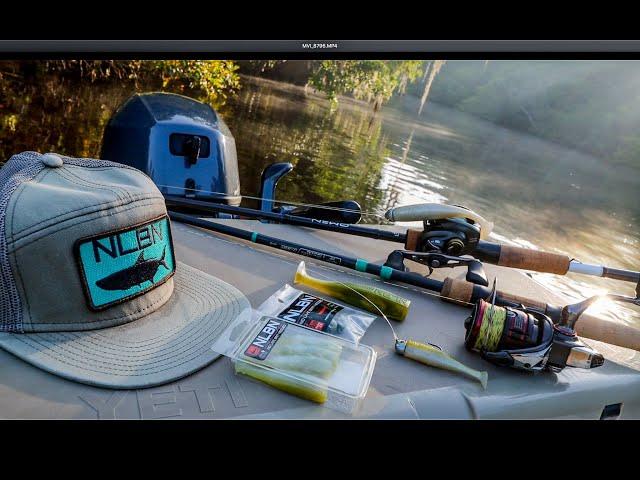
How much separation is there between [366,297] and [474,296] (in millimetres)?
644

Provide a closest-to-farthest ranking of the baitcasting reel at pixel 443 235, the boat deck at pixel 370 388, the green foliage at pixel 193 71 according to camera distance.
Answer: the boat deck at pixel 370 388, the baitcasting reel at pixel 443 235, the green foliage at pixel 193 71

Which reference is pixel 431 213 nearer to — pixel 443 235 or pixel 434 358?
pixel 443 235

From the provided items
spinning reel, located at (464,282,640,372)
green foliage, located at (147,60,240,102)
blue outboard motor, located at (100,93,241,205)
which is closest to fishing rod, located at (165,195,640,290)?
spinning reel, located at (464,282,640,372)

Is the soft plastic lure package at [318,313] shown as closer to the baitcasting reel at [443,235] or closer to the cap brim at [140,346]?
the cap brim at [140,346]

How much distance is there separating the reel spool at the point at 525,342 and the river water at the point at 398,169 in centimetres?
367

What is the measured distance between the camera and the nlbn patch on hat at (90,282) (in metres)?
1.34

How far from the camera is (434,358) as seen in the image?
5.76ft

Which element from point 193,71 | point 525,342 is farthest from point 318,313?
point 193,71

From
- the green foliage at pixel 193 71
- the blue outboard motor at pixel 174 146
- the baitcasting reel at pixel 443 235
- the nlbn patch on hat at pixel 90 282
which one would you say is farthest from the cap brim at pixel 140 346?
the green foliage at pixel 193 71

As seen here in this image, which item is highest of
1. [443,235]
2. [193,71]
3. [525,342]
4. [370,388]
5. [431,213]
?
[193,71]

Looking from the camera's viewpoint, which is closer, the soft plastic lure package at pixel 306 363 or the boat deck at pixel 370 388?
the boat deck at pixel 370 388

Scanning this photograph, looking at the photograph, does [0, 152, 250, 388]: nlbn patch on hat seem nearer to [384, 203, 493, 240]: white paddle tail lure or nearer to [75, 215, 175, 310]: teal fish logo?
[75, 215, 175, 310]: teal fish logo

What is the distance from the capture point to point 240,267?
2.34 metres
